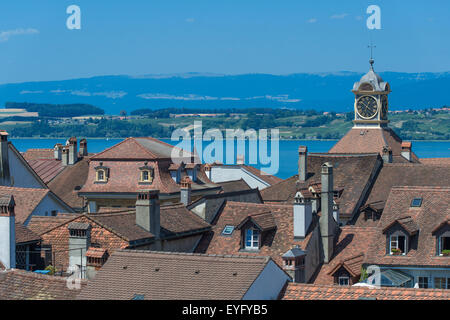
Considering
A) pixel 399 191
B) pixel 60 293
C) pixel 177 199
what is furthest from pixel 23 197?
pixel 60 293

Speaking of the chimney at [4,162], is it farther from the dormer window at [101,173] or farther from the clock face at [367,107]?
the clock face at [367,107]

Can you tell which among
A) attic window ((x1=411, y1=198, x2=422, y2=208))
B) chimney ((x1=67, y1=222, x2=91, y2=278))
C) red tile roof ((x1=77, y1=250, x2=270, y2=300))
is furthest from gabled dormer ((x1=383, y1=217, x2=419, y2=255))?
red tile roof ((x1=77, y1=250, x2=270, y2=300))

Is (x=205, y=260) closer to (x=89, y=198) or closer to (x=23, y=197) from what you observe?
(x=23, y=197)

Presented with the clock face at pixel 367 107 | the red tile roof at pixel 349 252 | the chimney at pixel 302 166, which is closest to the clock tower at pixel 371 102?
the clock face at pixel 367 107

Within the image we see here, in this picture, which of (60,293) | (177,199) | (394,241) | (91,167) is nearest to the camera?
(60,293)

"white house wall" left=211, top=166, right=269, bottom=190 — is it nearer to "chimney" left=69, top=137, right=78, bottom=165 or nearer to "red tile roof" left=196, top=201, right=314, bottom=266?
"chimney" left=69, top=137, right=78, bottom=165

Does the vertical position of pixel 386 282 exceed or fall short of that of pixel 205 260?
it falls short
